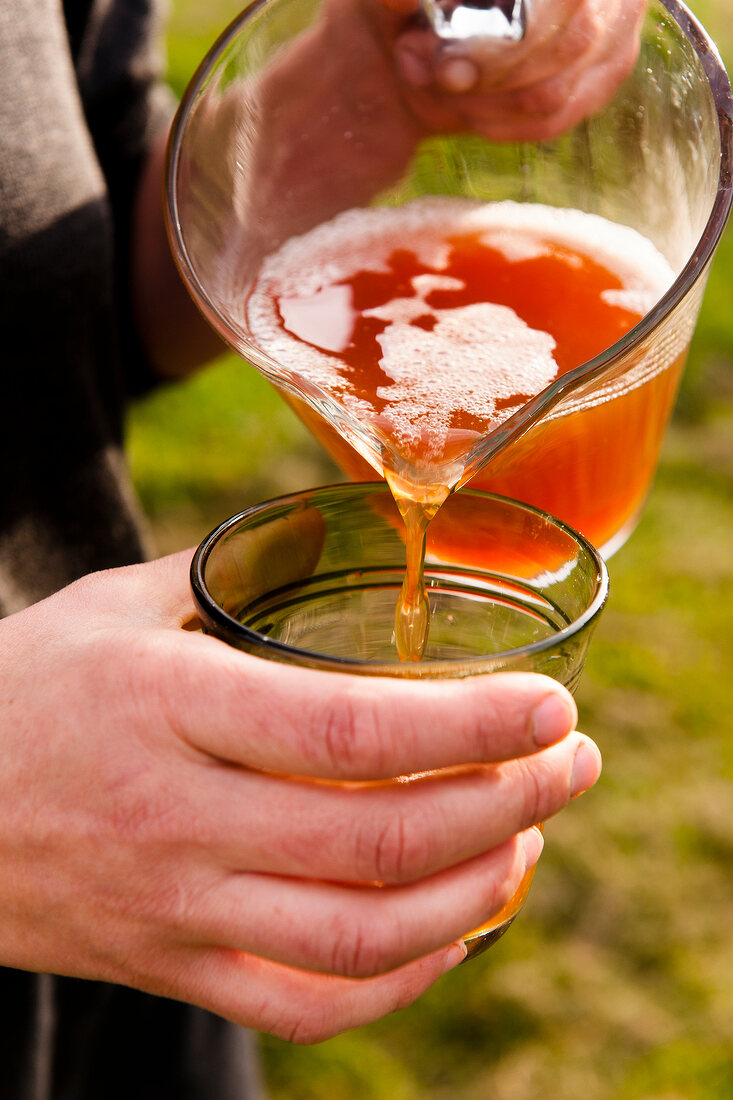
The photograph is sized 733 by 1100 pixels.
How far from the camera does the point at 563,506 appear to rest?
2.28 ft

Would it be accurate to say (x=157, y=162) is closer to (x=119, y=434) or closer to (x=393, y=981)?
(x=119, y=434)

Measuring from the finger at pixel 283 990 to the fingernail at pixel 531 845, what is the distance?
62 mm

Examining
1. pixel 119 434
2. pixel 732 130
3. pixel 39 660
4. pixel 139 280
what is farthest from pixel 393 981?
pixel 139 280

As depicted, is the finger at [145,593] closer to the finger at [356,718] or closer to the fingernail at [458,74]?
the finger at [356,718]

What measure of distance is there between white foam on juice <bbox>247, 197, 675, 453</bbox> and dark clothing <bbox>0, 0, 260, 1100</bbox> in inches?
8.0

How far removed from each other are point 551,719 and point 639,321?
10.1 inches

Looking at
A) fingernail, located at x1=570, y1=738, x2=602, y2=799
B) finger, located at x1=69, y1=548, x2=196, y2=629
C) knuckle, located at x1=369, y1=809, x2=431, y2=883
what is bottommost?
fingernail, located at x1=570, y1=738, x2=602, y2=799

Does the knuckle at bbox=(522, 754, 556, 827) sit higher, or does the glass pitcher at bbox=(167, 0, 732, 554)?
the glass pitcher at bbox=(167, 0, 732, 554)

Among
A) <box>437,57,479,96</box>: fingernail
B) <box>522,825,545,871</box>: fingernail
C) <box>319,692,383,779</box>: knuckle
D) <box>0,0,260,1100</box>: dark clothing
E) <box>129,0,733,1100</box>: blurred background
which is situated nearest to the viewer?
<box>319,692,383,779</box>: knuckle

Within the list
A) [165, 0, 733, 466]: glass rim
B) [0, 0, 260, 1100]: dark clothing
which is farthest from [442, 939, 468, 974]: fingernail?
[0, 0, 260, 1100]: dark clothing

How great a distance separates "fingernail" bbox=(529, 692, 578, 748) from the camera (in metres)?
0.46

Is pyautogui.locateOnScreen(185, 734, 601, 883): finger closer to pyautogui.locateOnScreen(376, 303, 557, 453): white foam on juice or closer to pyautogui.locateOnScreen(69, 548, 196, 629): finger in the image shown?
pyautogui.locateOnScreen(69, 548, 196, 629): finger

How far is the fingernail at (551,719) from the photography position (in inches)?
18.0

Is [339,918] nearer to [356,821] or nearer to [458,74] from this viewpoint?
[356,821]
